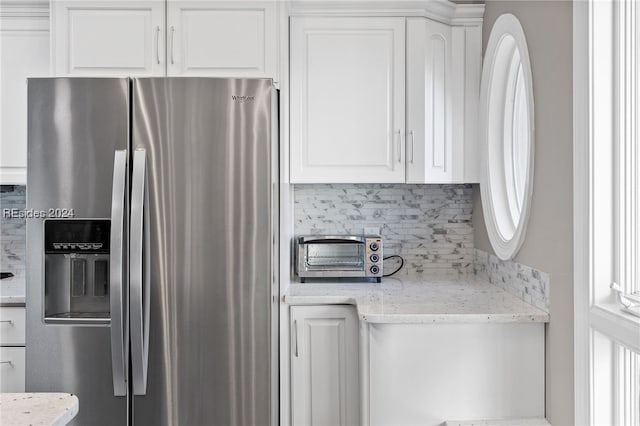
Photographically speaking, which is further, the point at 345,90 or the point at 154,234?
the point at 345,90

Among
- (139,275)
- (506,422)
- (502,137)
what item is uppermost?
(502,137)

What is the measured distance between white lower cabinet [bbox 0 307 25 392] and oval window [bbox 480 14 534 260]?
213 centimetres

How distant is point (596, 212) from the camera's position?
4.63ft

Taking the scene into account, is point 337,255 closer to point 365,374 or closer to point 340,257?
point 340,257

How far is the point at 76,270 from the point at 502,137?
194 centimetres

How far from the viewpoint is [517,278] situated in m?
2.03

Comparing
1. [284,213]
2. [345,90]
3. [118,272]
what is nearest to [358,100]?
[345,90]

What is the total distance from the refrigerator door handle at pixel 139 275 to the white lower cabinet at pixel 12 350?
64cm

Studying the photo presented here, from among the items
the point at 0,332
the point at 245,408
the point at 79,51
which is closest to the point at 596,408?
the point at 245,408

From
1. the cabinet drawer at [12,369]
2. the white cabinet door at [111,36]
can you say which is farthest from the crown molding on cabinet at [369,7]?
the cabinet drawer at [12,369]

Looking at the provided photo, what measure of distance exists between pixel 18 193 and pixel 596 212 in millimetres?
2771

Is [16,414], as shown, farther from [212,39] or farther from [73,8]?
[73,8]

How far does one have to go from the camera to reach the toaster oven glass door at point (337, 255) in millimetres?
2455

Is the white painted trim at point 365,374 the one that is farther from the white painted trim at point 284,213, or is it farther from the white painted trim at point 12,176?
the white painted trim at point 12,176
